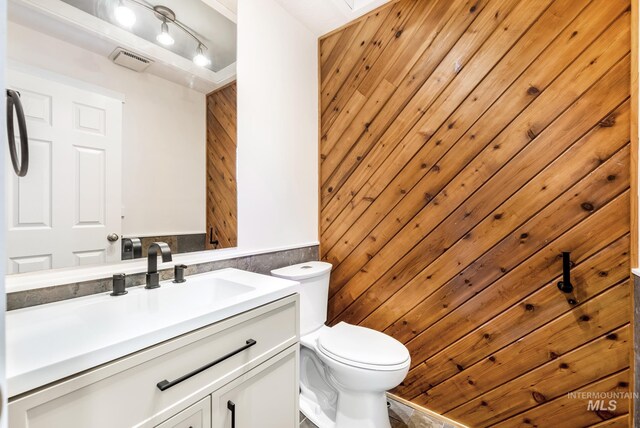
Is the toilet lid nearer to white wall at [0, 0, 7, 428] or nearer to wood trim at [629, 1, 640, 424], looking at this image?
wood trim at [629, 1, 640, 424]

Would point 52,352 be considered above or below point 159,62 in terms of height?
below

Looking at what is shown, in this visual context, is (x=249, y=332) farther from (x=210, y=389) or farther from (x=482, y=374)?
(x=482, y=374)

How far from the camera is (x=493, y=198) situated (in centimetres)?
142

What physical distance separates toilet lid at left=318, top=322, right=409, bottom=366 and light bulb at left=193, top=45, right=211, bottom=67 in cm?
164

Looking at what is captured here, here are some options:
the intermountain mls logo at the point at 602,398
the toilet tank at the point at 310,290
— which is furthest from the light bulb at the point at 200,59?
the intermountain mls logo at the point at 602,398

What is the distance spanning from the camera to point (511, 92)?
4.49 ft

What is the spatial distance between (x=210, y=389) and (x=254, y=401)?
233 millimetres

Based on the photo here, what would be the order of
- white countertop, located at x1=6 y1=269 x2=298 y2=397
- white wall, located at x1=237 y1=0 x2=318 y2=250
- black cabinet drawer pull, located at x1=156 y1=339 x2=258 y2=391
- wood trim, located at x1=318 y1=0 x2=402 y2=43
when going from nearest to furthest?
1. white countertop, located at x1=6 y1=269 x2=298 y2=397
2. black cabinet drawer pull, located at x1=156 y1=339 x2=258 y2=391
3. white wall, located at x1=237 y1=0 x2=318 y2=250
4. wood trim, located at x1=318 y1=0 x2=402 y2=43

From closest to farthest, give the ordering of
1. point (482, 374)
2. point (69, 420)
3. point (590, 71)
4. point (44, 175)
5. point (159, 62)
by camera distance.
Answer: point (69, 420), point (44, 175), point (590, 71), point (159, 62), point (482, 374)

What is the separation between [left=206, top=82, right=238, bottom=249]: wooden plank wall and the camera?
1490mm

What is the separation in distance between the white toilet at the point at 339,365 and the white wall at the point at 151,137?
2.19 ft

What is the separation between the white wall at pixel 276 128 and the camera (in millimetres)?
1596

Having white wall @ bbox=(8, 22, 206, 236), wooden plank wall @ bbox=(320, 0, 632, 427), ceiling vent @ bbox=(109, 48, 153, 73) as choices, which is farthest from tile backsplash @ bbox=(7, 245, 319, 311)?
ceiling vent @ bbox=(109, 48, 153, 73)

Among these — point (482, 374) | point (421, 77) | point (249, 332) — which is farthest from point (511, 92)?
point (249, 332)
